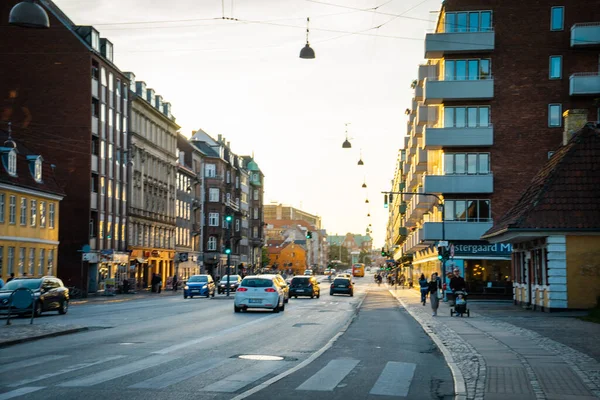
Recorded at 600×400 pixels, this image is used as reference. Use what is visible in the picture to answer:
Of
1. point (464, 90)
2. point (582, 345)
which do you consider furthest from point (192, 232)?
point (582, 345)

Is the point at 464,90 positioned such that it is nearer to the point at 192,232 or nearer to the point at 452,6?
the point at 452,6

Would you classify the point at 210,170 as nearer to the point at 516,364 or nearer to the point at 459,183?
the point at 459,183

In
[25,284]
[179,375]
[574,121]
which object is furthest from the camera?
[574,121]

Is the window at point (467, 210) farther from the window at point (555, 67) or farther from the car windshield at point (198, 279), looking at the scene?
the car windshield at point (198, 279)

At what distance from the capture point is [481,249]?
5738 centimetres

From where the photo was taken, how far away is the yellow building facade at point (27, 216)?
47.9m

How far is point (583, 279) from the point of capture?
3334 cm

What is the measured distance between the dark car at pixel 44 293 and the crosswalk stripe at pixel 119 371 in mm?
16579

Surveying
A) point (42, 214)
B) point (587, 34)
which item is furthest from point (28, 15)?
point (587, 34)

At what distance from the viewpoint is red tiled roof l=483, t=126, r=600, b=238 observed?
1312 inches

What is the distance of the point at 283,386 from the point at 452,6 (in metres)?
48.6

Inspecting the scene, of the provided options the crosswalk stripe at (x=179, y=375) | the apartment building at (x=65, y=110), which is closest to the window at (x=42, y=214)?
the apartment building at (x=65, y=110)

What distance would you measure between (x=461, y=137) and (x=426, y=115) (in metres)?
9.06

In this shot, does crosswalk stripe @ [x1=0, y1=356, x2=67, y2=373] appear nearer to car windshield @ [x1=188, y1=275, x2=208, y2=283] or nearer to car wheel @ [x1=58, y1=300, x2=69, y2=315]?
car wheel @ [x1=58, y1=300, x2=69, y2=315]
